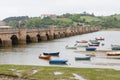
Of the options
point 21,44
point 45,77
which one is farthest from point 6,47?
point 45,77

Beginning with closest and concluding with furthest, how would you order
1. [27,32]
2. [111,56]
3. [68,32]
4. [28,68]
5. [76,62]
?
[28,68]
[76,62]
[111,56]
[27,32]
[68,32]

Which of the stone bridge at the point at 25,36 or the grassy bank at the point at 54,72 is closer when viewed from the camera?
the grassy bank at the point at 54,72

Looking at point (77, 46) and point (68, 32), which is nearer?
point (77, 46)

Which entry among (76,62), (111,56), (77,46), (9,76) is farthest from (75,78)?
(77,46)

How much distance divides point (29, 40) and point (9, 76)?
8549 cm

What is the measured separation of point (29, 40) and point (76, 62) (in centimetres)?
6206

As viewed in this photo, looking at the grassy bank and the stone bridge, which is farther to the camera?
the stone bridge

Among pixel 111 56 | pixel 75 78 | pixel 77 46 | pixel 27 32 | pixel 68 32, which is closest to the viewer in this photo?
pixel 75 78

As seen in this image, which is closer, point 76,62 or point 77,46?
point 76,62

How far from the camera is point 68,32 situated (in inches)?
7495

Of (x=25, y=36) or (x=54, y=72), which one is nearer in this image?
(x=54, y=72)

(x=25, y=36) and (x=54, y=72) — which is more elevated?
(x=25, y=36)

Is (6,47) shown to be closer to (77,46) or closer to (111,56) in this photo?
(77,46)

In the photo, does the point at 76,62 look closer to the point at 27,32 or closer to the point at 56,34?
the point at 27,32
